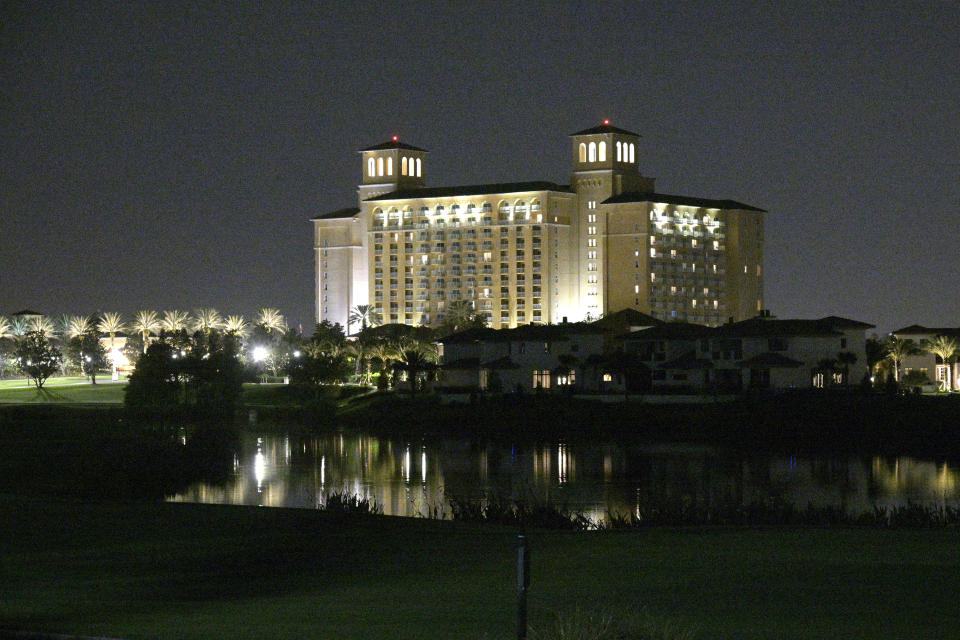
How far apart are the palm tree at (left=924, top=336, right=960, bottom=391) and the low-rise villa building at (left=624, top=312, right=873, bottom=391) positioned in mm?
14426

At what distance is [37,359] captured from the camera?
5192 inches

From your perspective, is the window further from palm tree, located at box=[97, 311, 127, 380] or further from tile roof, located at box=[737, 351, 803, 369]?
palm tree, located at box=[97, 311, 127, 380]

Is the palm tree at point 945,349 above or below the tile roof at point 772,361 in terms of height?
above

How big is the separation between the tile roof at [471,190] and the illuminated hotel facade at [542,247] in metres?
0.18

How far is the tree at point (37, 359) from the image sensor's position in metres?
128

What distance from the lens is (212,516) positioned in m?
26.5

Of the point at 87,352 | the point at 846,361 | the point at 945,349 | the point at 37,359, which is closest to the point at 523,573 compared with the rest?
the point at 846,361

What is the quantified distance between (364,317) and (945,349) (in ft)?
279

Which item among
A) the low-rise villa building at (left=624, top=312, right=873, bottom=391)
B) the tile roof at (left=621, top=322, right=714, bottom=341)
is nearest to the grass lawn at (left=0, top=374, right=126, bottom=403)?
the tile roof at (left=621, top=322, right=714, bottom=341)

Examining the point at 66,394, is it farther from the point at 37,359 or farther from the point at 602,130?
the point at 602,130

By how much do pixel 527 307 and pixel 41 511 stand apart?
140553 millimetres

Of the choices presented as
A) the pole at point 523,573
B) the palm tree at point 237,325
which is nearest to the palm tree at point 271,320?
the palm tree at point 237,325

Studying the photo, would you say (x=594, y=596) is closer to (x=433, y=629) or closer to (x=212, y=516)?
(x=433, y=629)

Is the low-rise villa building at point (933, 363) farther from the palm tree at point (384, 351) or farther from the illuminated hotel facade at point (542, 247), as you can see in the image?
the illuminated hotel facade at point (542, 247)
